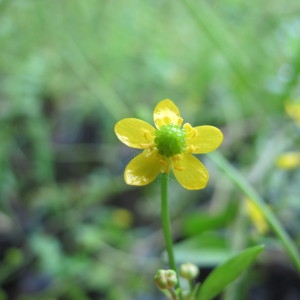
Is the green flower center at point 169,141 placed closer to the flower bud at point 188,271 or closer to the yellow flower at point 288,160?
the flower bud at point 188,271

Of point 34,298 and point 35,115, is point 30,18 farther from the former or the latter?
point 34,298

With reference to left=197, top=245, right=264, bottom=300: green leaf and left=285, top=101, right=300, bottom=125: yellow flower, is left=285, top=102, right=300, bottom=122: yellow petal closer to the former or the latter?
left=285, top=101, right=300, bottom=125: yellow flower

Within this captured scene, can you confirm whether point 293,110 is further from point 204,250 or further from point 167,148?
point 167,148

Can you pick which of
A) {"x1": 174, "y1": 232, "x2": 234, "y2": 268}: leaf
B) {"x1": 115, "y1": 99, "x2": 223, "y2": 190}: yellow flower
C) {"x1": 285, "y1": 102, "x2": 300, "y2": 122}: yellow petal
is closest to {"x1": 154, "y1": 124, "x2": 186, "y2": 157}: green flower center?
{"x1": 115, "y1": 99, "x2": 223, "y2": 190}: yellow flower

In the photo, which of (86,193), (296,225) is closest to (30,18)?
(86,193)

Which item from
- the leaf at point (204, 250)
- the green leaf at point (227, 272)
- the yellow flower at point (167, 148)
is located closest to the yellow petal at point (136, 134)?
the yellow flower at point (167, 148)

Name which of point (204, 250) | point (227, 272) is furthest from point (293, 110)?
point (227, 272)

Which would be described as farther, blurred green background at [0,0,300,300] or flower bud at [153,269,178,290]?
blurred green background at [0,0,300,300]
